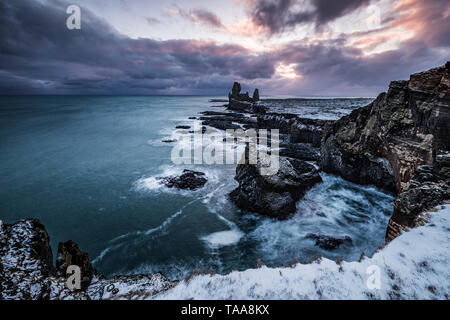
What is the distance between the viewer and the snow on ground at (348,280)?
4680 mm

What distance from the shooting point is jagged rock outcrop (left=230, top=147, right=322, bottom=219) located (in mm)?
15067

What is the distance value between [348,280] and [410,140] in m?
10.9

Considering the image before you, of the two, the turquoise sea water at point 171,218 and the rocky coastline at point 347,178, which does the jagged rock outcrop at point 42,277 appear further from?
the turquoise sea water at point 171,218

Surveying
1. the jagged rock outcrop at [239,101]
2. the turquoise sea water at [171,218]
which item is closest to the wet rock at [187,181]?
the turquoise sea water at [171,218]

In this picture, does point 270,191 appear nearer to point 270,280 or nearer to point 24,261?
point 270,280

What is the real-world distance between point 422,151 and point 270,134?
34.6m

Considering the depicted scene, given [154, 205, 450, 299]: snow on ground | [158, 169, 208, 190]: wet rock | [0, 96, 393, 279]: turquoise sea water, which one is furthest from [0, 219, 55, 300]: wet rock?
Result: [158, 169, 208, 190]: wet rock

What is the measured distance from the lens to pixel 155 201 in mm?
18375

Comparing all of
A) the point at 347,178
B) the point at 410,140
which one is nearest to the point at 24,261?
the point at 410,140
